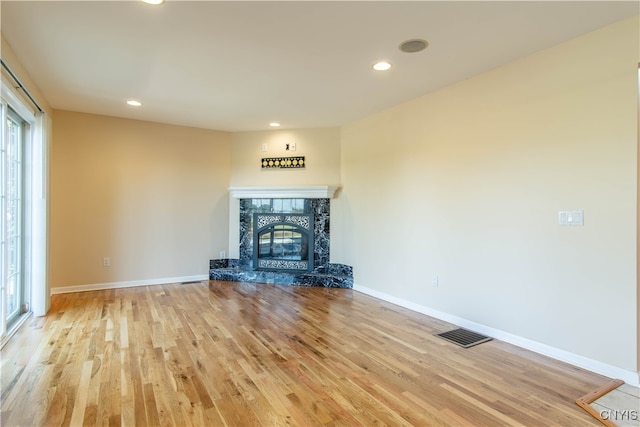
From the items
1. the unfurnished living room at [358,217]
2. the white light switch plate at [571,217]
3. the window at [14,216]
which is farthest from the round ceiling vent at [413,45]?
the window at [14,216]

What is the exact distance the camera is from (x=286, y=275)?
200 inches

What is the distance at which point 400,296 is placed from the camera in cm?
400

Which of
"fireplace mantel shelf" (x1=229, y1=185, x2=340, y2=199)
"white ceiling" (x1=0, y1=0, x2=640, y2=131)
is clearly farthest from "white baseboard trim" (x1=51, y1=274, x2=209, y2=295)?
"white ceiling" (x1=0, y1=0, x2=640, y2=131)

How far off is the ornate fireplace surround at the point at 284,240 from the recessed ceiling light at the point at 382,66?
218cm

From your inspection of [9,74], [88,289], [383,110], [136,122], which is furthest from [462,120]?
[88,289]

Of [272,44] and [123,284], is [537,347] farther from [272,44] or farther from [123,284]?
[123,284]

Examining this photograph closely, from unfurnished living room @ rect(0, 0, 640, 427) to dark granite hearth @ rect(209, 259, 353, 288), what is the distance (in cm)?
7

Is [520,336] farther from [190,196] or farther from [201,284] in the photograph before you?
[190,196]

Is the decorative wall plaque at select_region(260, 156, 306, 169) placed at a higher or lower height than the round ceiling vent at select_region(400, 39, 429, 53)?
lower

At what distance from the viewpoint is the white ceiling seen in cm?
209

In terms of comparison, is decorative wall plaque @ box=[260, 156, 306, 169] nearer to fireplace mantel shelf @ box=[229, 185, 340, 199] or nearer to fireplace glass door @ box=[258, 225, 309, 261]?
fireplace mantel shelf @ box=[229, 185, 340, 199]

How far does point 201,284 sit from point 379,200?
2.92 metres

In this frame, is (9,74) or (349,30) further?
(9,74)

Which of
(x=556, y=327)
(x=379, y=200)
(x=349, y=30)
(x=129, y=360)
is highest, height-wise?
(x=349, y=30)
